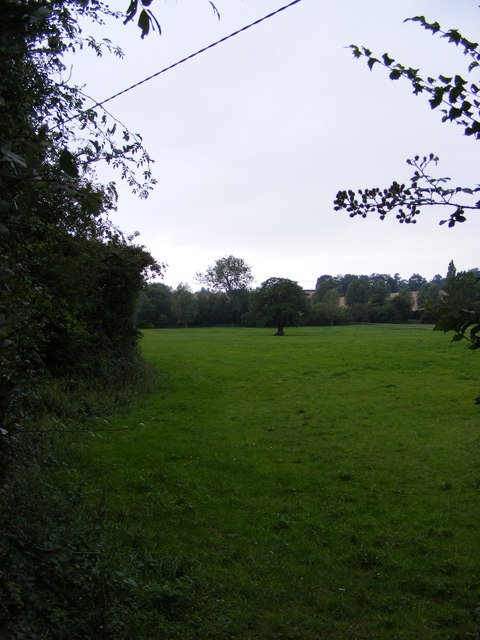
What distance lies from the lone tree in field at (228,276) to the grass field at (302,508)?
72747 millimetres

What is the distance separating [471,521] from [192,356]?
21.7 meters

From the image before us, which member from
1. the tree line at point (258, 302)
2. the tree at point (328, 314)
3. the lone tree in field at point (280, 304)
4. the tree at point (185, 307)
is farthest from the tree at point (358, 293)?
the lone tree in field at point (280, 304)

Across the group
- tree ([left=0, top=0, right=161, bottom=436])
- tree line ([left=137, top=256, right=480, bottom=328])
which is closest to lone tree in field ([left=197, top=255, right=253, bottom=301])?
tree line ([left=137, top=256, right=480, bottom=328])

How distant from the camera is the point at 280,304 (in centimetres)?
5131

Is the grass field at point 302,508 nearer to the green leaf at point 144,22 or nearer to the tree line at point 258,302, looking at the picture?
the green leaf at point 144,22

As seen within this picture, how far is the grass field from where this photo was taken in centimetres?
468

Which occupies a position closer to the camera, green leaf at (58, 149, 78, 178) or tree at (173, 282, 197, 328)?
green leaf at (58, 149, 78, 178)

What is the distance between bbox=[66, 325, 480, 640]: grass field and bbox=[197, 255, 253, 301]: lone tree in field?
2864 inches

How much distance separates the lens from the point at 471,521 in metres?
6.89

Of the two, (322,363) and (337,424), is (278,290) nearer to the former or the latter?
(322,363)

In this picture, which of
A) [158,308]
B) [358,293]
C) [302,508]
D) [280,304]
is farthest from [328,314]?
[302,508]

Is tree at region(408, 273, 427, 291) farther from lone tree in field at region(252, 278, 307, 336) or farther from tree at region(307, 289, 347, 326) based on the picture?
lone tree in field at region(252, 278, 307, 336)

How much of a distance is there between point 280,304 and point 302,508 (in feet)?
146

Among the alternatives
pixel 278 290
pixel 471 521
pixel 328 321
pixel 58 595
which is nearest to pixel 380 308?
pixel 328 321
